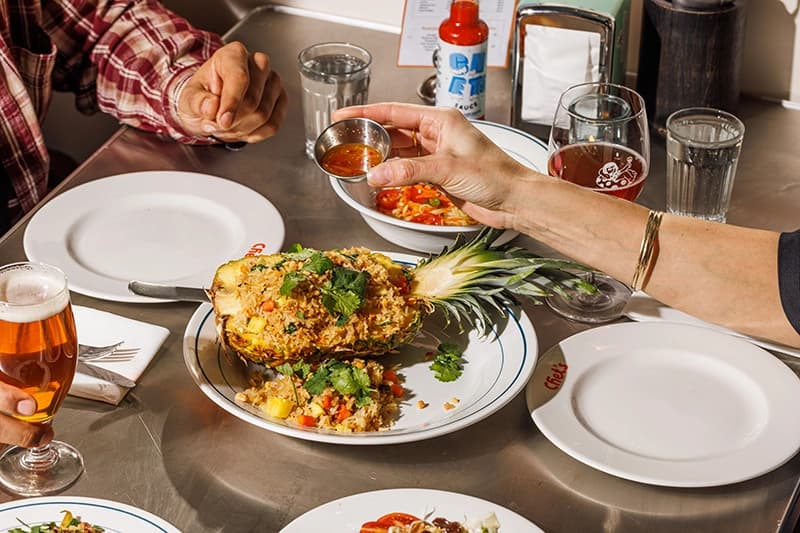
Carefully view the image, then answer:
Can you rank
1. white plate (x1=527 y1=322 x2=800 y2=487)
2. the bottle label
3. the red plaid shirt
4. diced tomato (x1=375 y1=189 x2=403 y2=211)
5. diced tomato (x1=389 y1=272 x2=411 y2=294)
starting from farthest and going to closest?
the red plaid shirt < the bottle label < diced tomato (x1=375 y1=189 x2=403 y2=211) < diced tomato (x1=389 y1=272 x2=411 y2=294) < white plate (x1=527 y1=322 x2=800 y2=487)

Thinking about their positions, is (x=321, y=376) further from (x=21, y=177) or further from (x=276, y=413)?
(x=21, y=177)

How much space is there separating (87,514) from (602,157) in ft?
3.01

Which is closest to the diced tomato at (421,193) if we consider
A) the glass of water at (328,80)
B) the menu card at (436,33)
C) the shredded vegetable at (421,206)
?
the shredded vegetable at (421,206)

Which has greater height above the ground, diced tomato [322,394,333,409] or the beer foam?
the beer foam

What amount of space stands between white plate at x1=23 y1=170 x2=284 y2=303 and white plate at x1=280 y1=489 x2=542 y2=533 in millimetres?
563

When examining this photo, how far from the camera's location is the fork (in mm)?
1427

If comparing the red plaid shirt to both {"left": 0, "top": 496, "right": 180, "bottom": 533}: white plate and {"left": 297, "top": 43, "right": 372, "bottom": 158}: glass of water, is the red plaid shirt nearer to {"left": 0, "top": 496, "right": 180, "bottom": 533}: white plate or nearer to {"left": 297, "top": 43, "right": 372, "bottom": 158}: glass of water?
{"left": 297, "top": 43, "right": 372, "bottom": 158}: glass of water

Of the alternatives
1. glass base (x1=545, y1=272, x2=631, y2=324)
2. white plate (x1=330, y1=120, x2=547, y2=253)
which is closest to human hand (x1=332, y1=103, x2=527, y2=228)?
white plate (x1=330, y1=120, x2=547, y2=253)

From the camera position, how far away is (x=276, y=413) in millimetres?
1312

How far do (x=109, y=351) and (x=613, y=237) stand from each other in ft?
2.40

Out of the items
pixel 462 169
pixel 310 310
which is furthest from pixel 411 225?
pixel 310 310

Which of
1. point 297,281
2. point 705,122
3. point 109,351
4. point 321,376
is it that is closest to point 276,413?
point 321,376

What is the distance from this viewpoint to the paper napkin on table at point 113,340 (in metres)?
1.39

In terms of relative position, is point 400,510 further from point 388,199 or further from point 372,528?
point 388,199
